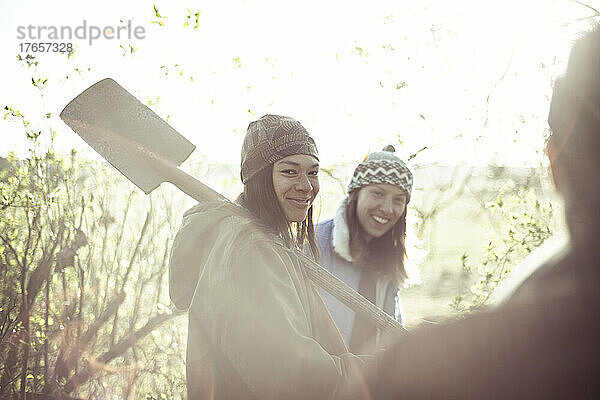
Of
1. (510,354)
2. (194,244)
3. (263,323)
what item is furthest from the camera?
(194,244)

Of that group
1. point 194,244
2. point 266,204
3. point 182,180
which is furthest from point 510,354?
point 182,180

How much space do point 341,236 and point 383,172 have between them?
43 centimetres

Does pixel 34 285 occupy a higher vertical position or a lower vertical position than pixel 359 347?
higher

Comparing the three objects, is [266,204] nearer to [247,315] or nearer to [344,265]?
[247,315]

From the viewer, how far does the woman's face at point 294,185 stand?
5.89ft

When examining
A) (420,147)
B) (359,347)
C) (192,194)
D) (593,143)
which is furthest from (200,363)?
(420,147)

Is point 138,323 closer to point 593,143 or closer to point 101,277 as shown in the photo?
point 101,277

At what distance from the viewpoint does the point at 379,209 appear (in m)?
3.29

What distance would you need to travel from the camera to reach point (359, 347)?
278 cm

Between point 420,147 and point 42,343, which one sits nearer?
point 42,343

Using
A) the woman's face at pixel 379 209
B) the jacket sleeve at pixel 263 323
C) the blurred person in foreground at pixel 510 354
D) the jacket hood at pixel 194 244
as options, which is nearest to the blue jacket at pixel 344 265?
the woman's face at pixel 379 209

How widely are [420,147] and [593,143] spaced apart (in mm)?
4390

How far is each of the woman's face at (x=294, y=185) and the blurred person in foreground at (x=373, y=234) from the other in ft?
4.38

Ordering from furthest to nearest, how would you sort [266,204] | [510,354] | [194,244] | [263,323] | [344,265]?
[344,265], [266,204], [194,244], [263,323], [510,354]
